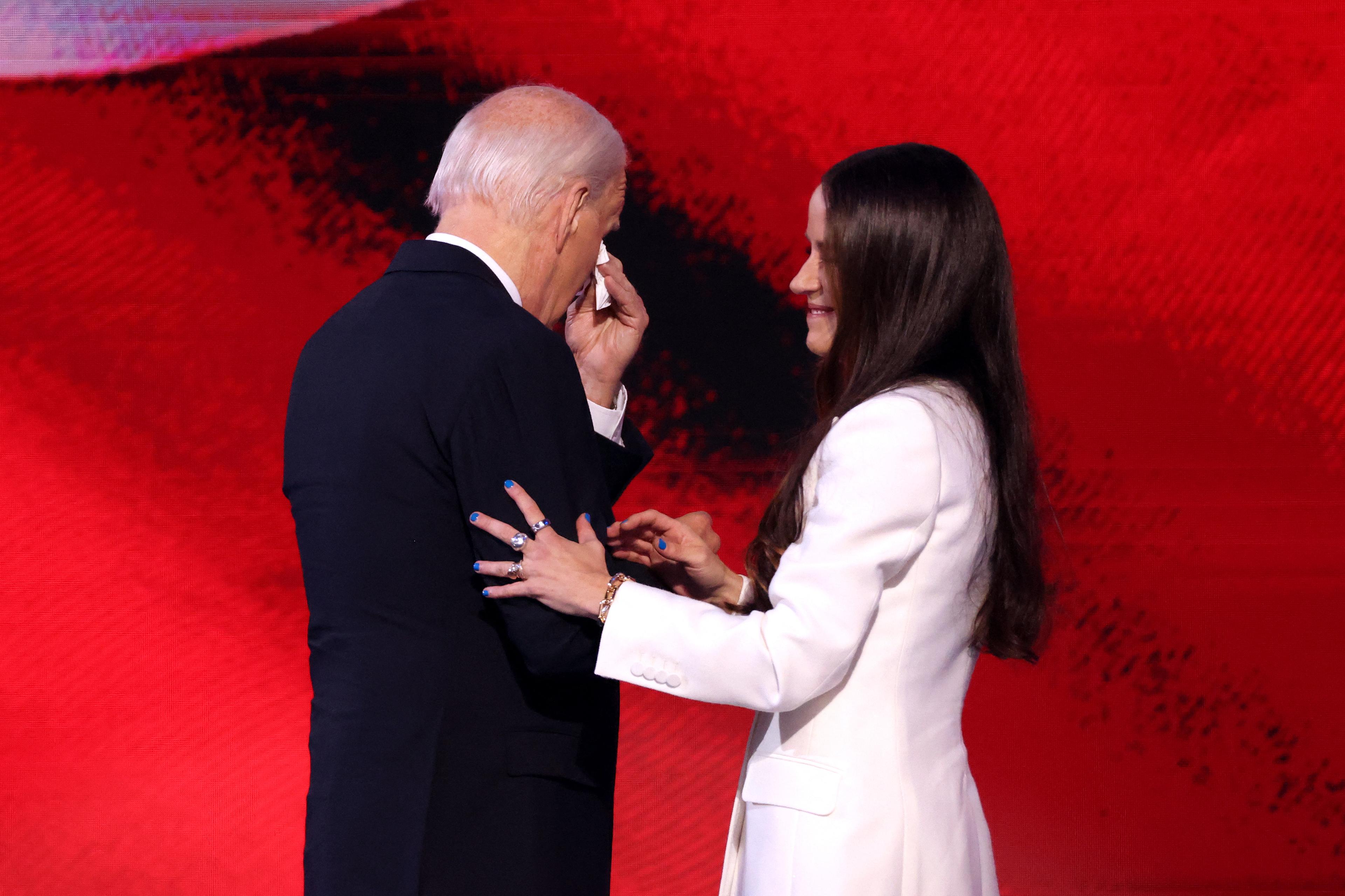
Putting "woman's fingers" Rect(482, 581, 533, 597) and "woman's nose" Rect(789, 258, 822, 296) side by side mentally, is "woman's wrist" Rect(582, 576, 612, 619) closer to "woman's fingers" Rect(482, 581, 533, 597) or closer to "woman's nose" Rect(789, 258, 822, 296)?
"woman's fingers" Rect(482, 581, 533, 597)

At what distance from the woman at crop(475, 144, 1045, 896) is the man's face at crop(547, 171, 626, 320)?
0.35m

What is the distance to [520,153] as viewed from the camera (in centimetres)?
152

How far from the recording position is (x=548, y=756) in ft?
4.58

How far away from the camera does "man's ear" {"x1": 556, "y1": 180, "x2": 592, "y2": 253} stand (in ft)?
5.13

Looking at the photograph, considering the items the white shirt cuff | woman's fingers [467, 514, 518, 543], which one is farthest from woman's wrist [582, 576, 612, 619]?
the white shirt cuff

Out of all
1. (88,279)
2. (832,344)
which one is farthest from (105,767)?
(832,344)

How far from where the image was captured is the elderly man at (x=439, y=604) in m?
1.32

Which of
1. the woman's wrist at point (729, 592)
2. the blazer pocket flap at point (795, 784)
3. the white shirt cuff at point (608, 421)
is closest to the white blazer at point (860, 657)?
the blazer pocket flap at point (795, 784)

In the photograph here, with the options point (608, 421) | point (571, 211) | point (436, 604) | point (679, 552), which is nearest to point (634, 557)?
point (679, 552)

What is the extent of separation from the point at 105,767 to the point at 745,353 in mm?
1778

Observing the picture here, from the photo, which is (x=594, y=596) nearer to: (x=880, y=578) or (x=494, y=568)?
(x=494, y=568)

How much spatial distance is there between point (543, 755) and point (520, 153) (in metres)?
0.78

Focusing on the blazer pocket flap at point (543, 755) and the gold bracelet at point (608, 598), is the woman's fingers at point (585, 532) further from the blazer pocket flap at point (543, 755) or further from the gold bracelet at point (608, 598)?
the blazer pocket flap at point (543, 755)

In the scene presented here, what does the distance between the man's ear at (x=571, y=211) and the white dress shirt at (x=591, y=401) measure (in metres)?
0.10
